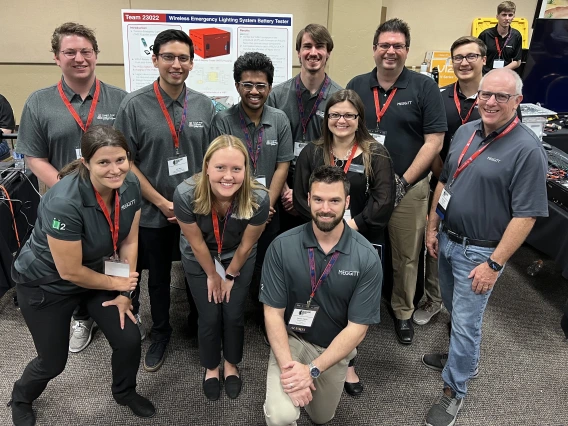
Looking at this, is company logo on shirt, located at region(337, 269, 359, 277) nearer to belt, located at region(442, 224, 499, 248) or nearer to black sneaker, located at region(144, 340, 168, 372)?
belt, located at region(442, 224, 499, 248)

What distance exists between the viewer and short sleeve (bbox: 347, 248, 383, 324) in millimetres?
1775

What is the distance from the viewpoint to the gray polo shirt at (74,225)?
5.34ft

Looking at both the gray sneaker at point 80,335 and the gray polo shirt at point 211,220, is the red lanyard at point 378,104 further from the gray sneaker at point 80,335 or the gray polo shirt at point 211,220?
the gray sneaker at point 80,335

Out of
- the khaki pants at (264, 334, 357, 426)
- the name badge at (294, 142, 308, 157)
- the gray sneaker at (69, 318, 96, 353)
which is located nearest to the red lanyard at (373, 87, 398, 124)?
the name badge at (294, 142, 308, 157)

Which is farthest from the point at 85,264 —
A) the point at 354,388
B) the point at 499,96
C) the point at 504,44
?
the point at 504,44

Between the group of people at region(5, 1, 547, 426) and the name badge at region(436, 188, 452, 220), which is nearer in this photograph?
the group of people at region(5, 1, 547, 426)

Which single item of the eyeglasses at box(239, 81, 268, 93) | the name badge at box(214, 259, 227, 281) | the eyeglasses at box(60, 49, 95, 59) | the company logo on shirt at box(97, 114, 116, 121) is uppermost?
the eyeglasses at box(60, 49, 95, 59)

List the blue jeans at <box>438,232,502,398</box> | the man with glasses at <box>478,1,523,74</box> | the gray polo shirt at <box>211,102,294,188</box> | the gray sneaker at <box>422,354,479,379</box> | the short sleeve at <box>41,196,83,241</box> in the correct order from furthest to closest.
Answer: the man with glasses at <box>478,1,523,74</box> < the gray sneaker at <box>422,354,479,379</box> < the gray polo shirt at <box>211,102,294,188</box> < the blue jeans at <box>438,232,502,398</box> < the short sleeve at <box>41,196,83,241</box>

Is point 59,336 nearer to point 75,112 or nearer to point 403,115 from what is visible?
point 75,112

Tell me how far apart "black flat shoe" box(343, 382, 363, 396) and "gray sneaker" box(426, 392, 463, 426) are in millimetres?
359

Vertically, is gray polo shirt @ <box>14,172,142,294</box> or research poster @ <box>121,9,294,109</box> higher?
research poster @ <box>121,9,294,109</box>

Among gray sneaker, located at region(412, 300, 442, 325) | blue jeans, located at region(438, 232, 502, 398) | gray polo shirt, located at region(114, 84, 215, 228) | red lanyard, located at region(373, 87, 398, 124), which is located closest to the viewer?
blue jeans, located at region(438, 232, 502, 398)

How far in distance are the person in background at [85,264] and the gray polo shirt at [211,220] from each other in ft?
0.71

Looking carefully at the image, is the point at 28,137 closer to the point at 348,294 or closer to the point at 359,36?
the point at 348,294
